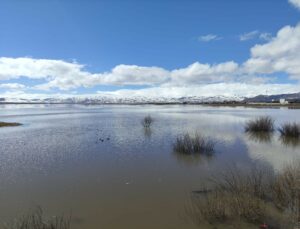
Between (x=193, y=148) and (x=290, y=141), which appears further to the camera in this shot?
(x=290, y=141)

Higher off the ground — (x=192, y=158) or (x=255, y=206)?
(x=255, y=206)

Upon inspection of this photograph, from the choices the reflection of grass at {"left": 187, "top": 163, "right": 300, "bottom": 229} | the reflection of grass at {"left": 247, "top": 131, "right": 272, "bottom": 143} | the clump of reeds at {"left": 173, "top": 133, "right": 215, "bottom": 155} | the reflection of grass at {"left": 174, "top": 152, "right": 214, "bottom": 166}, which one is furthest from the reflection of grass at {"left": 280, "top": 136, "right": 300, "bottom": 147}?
the reflection of grass at {"left": 187, "top": 163, "right": 300, "bottom": 229}

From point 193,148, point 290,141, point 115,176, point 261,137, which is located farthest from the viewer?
point 261,137

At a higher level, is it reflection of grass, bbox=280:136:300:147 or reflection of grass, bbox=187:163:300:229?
reflection of grass, bbox=187:163:300:229

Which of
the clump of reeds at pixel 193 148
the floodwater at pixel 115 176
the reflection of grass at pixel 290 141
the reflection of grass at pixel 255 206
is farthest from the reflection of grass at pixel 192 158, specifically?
the reflection of grass at pixel 290 141

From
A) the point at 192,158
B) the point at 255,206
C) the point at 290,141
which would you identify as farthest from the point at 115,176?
the point at 290,141

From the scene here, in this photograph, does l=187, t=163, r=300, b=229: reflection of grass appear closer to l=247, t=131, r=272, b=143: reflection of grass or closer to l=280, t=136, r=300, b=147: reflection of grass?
l=280, t=136, r=300, b=147: reflection of grass

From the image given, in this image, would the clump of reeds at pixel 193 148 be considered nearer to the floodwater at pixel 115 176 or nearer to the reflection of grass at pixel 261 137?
the floodwater at pixel 115 176

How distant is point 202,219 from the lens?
6691 millimetres

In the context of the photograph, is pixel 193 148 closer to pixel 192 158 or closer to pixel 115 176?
pixel 192 158

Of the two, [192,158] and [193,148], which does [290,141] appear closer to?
[193,148]

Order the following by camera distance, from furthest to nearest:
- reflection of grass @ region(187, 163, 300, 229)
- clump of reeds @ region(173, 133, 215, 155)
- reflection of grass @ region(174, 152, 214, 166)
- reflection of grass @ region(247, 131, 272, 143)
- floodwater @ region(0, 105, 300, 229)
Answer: reflection of grass @ region(247, 131, 272, 143), clump of reeds @ region(173, 133, 215, 155), reflection of grass @ region(174, 152, 214, 166), floodwater @ region(0, 105, 300, 229), reflection of grass @ region(187, 163, 300, 229)

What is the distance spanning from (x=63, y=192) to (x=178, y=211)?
3.99 m

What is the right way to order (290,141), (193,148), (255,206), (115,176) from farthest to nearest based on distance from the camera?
1. (290,141)
2. (193,148)
3. (115,176)
4. (255,206)
